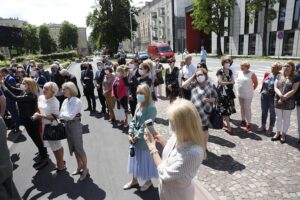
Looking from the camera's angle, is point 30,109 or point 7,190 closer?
point 7,190

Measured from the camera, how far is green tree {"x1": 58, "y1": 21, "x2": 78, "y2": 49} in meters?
89.5

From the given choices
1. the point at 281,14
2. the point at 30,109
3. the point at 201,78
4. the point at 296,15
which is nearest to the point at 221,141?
the point at 201,78

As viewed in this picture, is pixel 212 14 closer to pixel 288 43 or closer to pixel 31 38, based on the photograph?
pixel 288 43

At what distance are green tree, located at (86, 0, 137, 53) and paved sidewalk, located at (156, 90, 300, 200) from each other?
4618 centimetres

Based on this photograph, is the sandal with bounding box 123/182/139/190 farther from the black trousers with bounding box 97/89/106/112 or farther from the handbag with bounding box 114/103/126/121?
the black trousers with bounding box 97/89/106/112

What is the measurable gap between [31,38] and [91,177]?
87430 mm

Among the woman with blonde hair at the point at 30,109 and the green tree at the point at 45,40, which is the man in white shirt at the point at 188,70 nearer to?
the woman with blonde hair at the point at 30,109

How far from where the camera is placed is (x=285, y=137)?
6.05m

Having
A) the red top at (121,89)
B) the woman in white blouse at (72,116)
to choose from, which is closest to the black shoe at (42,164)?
the woman in white blouse at (72,116)

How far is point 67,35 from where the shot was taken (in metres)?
90.8

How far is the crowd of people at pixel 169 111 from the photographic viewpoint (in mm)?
2178

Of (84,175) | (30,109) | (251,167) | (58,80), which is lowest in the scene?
(84,175)

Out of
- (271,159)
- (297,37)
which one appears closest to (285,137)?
(271,159)

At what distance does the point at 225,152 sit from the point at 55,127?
3.69m
